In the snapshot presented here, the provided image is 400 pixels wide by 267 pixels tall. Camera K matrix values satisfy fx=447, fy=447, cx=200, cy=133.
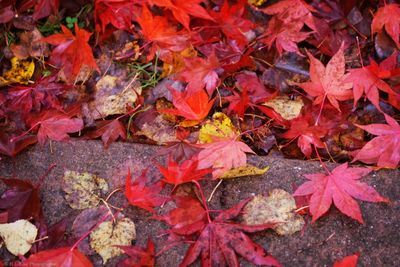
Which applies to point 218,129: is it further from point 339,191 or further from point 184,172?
point 339,191

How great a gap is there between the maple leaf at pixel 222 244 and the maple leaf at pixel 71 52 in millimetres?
776

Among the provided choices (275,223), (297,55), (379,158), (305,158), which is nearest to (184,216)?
(275,223)

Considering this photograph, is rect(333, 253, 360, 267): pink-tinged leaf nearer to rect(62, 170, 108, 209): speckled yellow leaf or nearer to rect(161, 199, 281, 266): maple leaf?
rect(161, 199, 281, 266): maple leaf

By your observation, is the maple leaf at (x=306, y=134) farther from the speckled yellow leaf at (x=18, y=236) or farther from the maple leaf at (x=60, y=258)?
the speckled yellow leaf at (x=18, y=236)

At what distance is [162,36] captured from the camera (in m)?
1.79

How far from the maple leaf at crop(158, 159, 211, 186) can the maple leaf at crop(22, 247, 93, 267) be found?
370mm

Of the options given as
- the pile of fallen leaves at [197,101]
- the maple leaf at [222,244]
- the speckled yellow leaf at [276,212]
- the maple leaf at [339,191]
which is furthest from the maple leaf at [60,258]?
the maple leaf at [339,191]

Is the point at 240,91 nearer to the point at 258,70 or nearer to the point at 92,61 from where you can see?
the point at 258,70

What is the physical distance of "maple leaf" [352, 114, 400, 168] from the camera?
1528mm

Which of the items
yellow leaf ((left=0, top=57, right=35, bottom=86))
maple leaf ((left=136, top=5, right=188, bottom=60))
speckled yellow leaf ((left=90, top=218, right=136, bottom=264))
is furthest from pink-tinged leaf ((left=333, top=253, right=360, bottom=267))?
yellow leaf ((left=0, top=57, right=35, bottom=86))

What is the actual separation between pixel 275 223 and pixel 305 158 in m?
0.37

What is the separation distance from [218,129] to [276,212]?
0.37m

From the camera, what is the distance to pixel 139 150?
1.69m

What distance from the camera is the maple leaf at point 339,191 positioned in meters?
1.43
